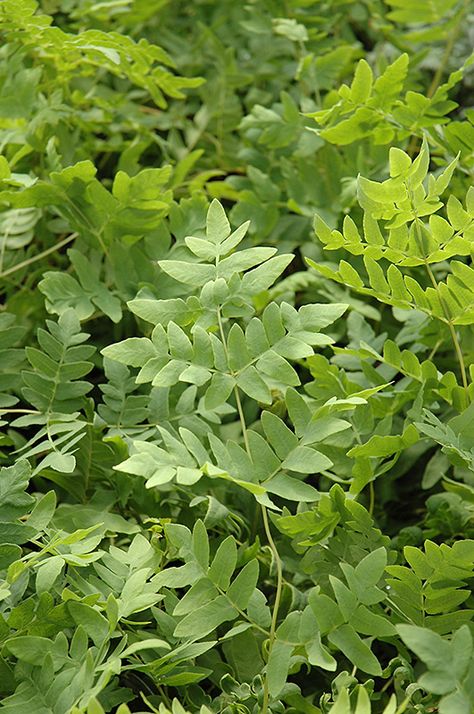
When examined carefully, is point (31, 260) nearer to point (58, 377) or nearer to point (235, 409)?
point (58, 377)

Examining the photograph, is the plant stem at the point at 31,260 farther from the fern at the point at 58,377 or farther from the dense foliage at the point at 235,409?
the fern at the point at 58,377

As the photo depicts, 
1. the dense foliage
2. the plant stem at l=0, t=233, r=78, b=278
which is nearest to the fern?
the dense foliage

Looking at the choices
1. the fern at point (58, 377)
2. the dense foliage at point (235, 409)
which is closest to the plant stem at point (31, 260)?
the dense foliage at point (235, 409)

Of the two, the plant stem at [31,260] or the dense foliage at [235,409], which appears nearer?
the dense foliage at [235,409]

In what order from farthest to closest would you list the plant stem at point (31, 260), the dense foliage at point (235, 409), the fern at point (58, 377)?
the plant stem at point (31, 260)
the fern at point (58, 377)
the dense foliage at point (235, 409)

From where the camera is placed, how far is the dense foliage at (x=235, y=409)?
742mm

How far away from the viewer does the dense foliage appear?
742mm

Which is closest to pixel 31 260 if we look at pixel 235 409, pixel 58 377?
pixel 58 377

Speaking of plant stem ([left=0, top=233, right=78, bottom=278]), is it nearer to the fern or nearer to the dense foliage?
the dense foliage

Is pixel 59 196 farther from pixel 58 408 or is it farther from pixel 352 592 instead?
pixel 352 592

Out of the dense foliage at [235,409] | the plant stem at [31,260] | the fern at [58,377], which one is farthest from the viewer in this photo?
the plant stem at [31,260]

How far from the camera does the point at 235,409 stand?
94 centimetres

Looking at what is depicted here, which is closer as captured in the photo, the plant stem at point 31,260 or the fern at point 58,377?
the fern at point 58,377

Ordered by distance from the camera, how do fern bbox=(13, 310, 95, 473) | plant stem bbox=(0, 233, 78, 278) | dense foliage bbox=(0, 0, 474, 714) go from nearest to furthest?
dense foliage bbox=(0, 0, 474, 714), fern bbox=(13, 310, 95, 473), plant stem bbox=(0, 233, 78, 278)
